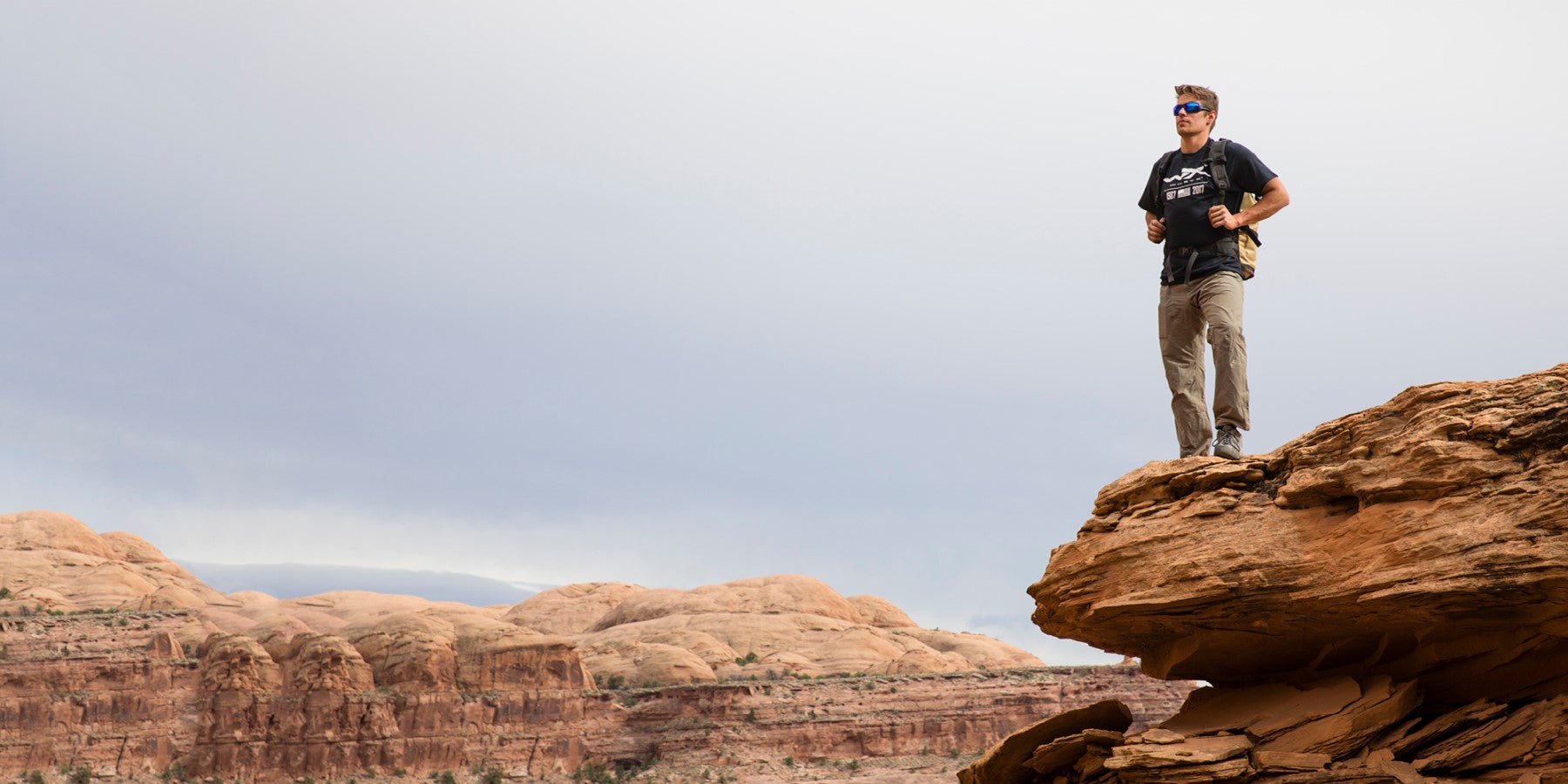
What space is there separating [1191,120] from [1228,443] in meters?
3.18

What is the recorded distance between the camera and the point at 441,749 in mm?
78812

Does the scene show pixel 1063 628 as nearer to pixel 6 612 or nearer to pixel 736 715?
pixel 736 715

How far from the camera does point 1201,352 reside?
48.8 feet

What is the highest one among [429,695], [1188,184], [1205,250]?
[1188,184]

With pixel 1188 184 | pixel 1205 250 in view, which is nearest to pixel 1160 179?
pixel 1188 184

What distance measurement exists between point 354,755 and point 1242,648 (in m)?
69.8

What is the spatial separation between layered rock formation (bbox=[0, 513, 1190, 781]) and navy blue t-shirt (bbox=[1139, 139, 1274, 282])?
6788 cm

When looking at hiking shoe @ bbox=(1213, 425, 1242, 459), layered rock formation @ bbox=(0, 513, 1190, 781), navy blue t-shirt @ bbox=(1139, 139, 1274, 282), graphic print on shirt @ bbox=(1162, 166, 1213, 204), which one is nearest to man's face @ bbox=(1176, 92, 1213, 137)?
navy blue t-shirt @ bbox=(1139, 139, 1274, 282)

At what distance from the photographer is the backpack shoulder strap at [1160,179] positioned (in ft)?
48.3

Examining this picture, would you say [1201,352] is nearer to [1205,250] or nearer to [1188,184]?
[1205,250]

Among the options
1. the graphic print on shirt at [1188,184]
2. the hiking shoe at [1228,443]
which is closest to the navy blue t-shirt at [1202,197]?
the graphic print on shirt at [1188,184]

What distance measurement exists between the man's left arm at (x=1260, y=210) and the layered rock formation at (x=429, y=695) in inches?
2684

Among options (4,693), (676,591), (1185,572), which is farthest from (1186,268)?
(676,591)

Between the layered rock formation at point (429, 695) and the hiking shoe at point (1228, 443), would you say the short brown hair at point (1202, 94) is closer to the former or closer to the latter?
the hiking shoe at point (1228, 443)
